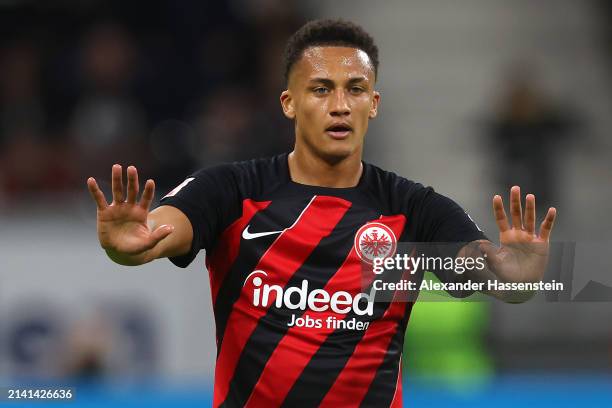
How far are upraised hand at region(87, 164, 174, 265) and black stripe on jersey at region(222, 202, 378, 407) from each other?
0.54 meters

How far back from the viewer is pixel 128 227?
153 inches

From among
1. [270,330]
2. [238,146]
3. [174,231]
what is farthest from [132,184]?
[238,146]

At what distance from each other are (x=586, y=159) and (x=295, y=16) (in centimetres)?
318

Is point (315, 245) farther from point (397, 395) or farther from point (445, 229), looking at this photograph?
point (397, 395)

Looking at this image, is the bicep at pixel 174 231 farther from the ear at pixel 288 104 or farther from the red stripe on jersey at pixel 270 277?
the ear at pixel 288 104

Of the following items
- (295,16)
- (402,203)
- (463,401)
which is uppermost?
(295,16)

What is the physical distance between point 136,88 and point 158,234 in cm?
645

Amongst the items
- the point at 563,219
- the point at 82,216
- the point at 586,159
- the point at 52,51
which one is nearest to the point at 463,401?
the point at 563,219

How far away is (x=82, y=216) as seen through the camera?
341 inches

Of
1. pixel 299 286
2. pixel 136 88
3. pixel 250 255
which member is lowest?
pixel 299 286

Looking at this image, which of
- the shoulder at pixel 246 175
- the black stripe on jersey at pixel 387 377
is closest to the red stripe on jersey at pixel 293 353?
the black stripe on jersey at pixel 387 377

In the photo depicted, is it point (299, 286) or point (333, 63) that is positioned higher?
point (333, 63)

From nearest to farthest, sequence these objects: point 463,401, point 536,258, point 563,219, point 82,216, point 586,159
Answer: point 536,258 → point 463,401 → point 82,216 → point 563,219 → point 586,159

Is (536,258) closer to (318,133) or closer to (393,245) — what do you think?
(393,245)
